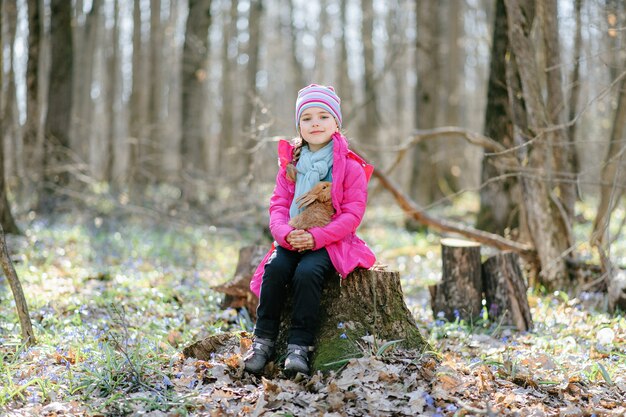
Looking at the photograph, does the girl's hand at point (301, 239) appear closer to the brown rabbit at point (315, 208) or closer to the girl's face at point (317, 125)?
the brown rabbit at point (315, 208)

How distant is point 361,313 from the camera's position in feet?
13.4

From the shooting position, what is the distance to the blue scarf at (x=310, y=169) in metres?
4.14

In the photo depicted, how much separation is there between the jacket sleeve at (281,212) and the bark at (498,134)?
144 inches

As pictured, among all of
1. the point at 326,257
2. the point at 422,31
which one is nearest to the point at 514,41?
the point at 326,257

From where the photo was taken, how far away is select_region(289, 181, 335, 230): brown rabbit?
4.04 metres

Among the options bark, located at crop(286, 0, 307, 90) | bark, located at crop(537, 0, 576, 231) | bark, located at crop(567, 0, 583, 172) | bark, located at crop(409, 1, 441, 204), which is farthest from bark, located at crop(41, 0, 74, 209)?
bark, located at crop(286, 0, 307, 90)

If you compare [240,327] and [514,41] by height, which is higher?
[514,41]

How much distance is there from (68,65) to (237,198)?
4.70 metres

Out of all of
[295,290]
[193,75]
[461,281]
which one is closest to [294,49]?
[193,75]

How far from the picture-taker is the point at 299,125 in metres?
4.28

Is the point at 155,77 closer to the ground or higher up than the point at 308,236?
higher up

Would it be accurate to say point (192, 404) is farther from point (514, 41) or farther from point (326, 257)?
point (514, 41)

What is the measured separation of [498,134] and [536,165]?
4.21ft

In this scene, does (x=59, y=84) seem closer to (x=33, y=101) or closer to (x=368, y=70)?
(x=33, y=101)
